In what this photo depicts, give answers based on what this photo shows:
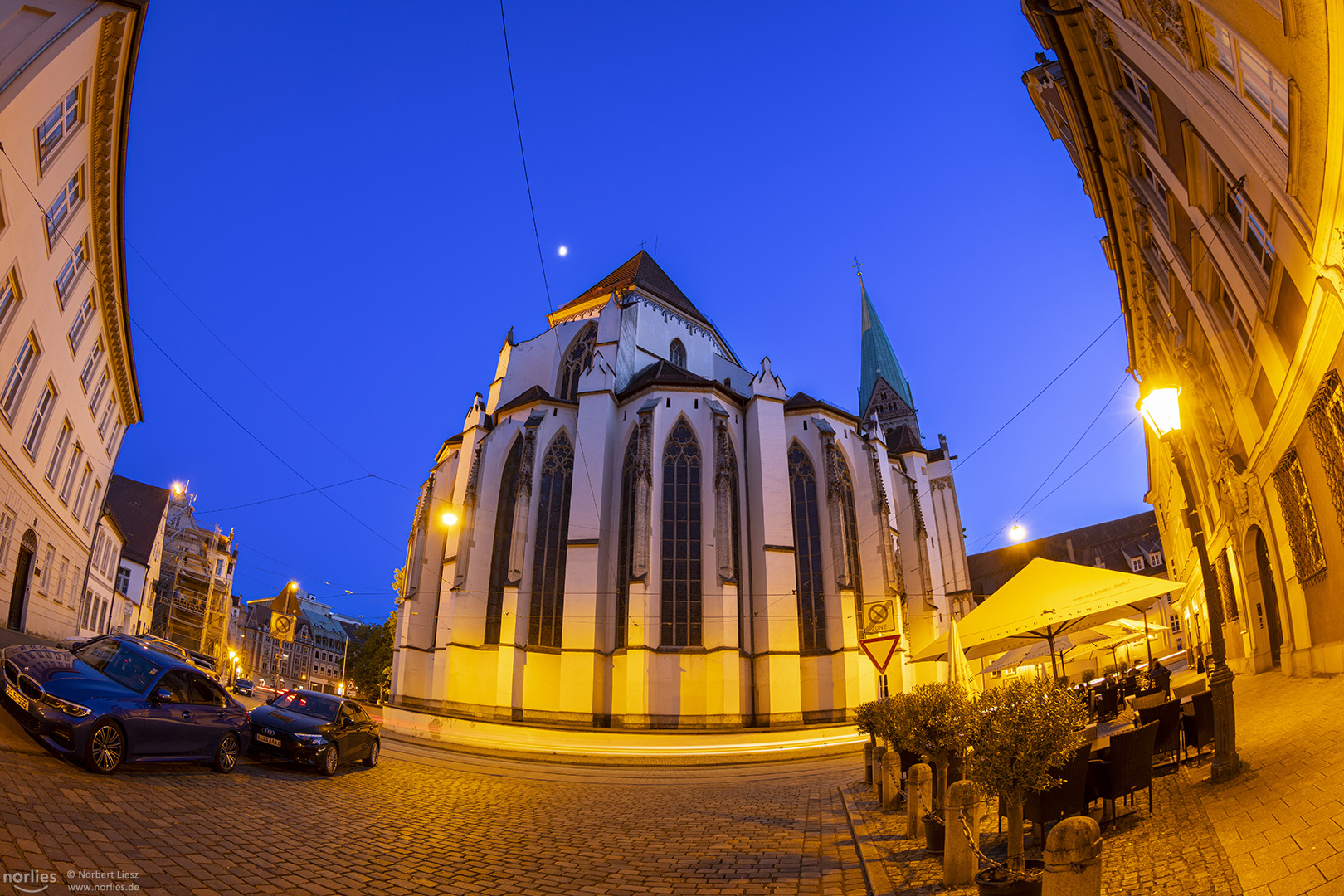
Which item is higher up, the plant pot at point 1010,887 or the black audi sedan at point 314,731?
the plant pot at point 1010,887

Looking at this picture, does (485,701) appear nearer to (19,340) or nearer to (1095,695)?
(19,340)

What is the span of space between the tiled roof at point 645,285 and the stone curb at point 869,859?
32.8 meters

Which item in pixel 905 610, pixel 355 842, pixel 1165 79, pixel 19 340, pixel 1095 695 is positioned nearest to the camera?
pixel 355 842

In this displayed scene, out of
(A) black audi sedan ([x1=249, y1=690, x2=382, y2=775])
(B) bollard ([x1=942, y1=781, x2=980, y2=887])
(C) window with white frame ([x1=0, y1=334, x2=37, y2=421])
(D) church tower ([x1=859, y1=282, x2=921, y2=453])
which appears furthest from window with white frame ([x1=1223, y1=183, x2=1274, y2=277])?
(D) church tower ([x1=859, y1=282, x2=921, y2=453])

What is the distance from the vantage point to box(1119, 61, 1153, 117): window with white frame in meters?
11.0

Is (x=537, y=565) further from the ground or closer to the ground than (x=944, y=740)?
further from the ground

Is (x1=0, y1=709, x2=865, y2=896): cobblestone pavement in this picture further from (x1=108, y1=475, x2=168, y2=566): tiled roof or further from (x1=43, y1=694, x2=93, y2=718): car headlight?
(x1=108, y1=475, x2=168, y2=566): tiled roof

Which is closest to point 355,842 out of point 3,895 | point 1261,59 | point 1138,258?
point 3,895

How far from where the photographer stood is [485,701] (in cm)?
2703

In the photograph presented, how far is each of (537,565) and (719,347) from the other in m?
19.3

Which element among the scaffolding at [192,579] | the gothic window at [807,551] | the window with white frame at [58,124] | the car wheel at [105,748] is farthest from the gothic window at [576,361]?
the scaffolding at [192,579]

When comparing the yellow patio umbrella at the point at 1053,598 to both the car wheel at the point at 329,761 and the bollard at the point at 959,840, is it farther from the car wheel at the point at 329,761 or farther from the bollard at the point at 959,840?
the car wheel at the point at 329,761

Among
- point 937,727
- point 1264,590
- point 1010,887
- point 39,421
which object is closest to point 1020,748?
point 1010,887

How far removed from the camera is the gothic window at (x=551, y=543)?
1083 inches
